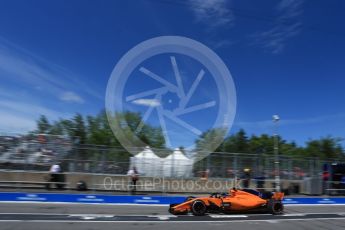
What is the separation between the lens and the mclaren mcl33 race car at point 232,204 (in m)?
15.2

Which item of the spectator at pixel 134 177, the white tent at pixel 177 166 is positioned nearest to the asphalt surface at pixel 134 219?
the spectator at pixel 134 177

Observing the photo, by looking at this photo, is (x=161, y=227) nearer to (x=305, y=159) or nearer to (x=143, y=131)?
(x=305, y=159)

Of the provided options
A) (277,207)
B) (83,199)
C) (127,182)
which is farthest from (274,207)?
(127,182)

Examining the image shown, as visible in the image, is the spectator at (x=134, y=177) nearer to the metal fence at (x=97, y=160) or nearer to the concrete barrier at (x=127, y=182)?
the concrete barrier at (x=127, y=182)

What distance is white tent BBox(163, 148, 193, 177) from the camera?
82.6ft

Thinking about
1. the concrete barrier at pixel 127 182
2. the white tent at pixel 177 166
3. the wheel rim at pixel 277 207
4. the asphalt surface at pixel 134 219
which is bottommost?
the asphalt surface at pixel 134 219

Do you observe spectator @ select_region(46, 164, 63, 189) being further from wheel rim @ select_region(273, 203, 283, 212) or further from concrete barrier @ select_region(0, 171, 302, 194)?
wheel rim @ select_region(273, 203, 283, 212)

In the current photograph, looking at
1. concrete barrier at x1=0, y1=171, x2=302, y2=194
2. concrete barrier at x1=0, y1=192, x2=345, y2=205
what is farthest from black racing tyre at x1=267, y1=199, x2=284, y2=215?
concrete barrier at x1=0, y1=171, x2=302, y2=194

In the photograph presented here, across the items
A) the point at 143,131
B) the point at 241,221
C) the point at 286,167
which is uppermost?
the point at 143,131

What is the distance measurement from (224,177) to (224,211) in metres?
10.3

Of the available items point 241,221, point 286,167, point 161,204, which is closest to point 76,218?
point 241,221

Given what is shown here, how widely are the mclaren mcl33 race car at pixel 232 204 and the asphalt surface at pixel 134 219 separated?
1.04 feet

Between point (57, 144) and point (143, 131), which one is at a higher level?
Result: point (143, 131)

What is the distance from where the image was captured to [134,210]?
55.1 feet
